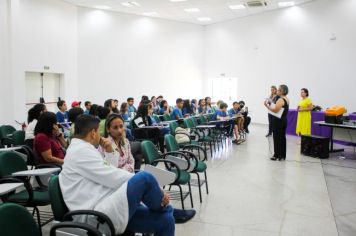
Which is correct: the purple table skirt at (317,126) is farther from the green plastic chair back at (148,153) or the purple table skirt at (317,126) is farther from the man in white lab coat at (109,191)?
the man in white lab coat at (109,191)

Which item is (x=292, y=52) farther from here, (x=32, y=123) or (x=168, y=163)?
(x=32, y=123)

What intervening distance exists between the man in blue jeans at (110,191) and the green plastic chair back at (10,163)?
115cm

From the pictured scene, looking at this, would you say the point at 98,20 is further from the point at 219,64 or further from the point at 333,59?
the point at 333,59

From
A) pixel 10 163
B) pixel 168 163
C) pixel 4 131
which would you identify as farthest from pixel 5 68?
pixel 168 163

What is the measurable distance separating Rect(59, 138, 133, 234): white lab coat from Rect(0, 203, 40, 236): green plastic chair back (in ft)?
1.16

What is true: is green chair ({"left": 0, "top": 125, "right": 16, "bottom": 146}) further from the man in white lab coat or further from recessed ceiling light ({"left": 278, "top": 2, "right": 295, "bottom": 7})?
recessed ceiling light ({"left": 278, "top": 2, "right": 295, "bottom": 7})

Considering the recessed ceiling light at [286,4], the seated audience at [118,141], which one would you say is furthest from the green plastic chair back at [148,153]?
the recessed ceiling light at [286,4]

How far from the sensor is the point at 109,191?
7.21ft

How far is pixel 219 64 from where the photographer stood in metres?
15.0

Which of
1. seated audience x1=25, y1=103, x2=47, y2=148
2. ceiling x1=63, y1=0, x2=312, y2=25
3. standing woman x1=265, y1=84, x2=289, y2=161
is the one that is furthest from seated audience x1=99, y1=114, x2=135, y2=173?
ceiling x1=63, y1=0, x2=312, y2=25

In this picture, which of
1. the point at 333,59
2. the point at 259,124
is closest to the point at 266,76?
the point at 259,124

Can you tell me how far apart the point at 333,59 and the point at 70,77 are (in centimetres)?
→ 901

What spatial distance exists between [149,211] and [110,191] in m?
0.33

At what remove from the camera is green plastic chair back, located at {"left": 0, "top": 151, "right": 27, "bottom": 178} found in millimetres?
3049
